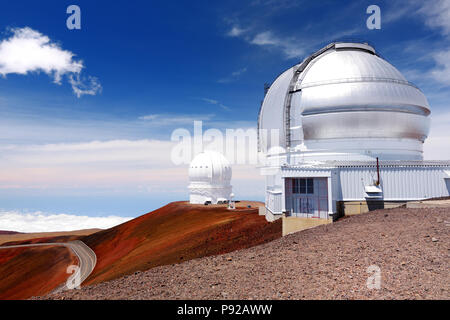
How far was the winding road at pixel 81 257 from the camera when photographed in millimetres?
20561

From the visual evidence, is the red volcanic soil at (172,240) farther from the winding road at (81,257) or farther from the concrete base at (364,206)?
the concrete base at (364,206)

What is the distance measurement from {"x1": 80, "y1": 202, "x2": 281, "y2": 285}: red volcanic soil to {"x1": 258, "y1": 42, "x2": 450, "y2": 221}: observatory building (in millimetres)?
2713

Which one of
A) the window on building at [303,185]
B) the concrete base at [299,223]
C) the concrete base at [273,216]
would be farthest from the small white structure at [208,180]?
the concrete base at [299,223]

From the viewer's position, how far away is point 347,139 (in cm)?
1898

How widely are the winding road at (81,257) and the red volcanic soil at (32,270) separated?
0.63 meters

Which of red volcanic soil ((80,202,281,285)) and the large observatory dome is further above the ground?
the large observatory dome

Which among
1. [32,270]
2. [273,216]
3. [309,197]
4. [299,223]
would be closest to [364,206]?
[309,197]

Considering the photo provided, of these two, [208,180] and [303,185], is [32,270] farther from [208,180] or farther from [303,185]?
[303,185]

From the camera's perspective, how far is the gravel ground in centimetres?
581

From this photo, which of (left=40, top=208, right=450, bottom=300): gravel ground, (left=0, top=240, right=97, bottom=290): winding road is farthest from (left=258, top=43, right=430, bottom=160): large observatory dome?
(left=0, top=240, right=97, bottom=290): winding road

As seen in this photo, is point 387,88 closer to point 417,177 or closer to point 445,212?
point 417,177

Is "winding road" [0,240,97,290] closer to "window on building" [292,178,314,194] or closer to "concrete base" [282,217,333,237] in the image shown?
"concrete base" [282,217,333,237]

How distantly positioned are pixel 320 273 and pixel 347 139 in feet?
46.7

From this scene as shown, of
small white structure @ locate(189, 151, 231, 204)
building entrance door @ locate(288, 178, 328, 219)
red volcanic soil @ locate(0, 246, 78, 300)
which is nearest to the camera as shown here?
building entrance door @ locate(288, 178, 328, 219)
